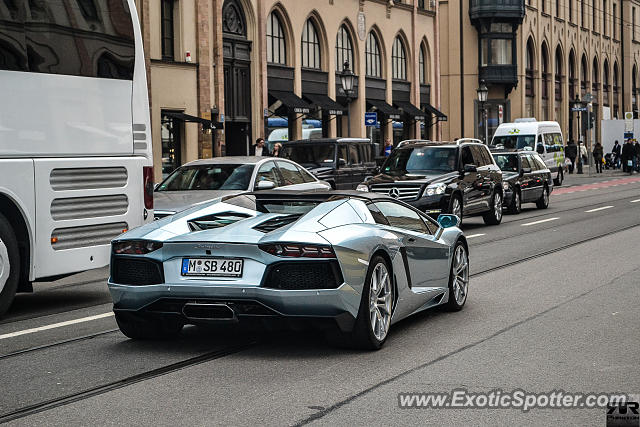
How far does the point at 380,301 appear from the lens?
8.36m

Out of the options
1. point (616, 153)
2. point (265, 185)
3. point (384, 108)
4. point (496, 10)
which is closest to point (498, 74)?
point (496, 10)

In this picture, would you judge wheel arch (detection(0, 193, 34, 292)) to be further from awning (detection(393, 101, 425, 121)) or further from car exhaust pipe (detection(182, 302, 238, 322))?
awning (detection(393, 101, 425, 121))

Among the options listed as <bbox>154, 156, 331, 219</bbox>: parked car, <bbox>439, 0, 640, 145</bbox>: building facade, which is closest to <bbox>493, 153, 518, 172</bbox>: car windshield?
<bbox>154, 156, 331, 219</bbox>: parked car

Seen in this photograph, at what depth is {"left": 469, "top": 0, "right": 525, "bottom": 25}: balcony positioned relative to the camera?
65.4 meters

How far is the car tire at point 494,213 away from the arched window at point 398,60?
95.9 feet

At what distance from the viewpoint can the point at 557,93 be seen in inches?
3012

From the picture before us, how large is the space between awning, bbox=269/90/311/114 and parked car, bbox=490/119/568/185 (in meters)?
8.08

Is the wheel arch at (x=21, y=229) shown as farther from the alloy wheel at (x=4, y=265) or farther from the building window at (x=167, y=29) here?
the building window at (x=167, y=29)

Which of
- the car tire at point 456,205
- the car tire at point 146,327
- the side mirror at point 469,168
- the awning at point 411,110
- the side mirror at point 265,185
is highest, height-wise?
the awning at point 411,110

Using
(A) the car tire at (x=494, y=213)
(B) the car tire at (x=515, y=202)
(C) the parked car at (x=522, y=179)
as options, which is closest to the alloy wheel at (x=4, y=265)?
(A) the car tire at (x=494, y=213)

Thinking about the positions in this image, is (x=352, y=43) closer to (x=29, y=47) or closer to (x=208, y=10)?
(x=208, y=10)

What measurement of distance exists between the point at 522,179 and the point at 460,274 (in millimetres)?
17767

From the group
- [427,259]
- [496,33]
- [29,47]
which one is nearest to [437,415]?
[427,259]

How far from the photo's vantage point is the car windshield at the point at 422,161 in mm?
22000
